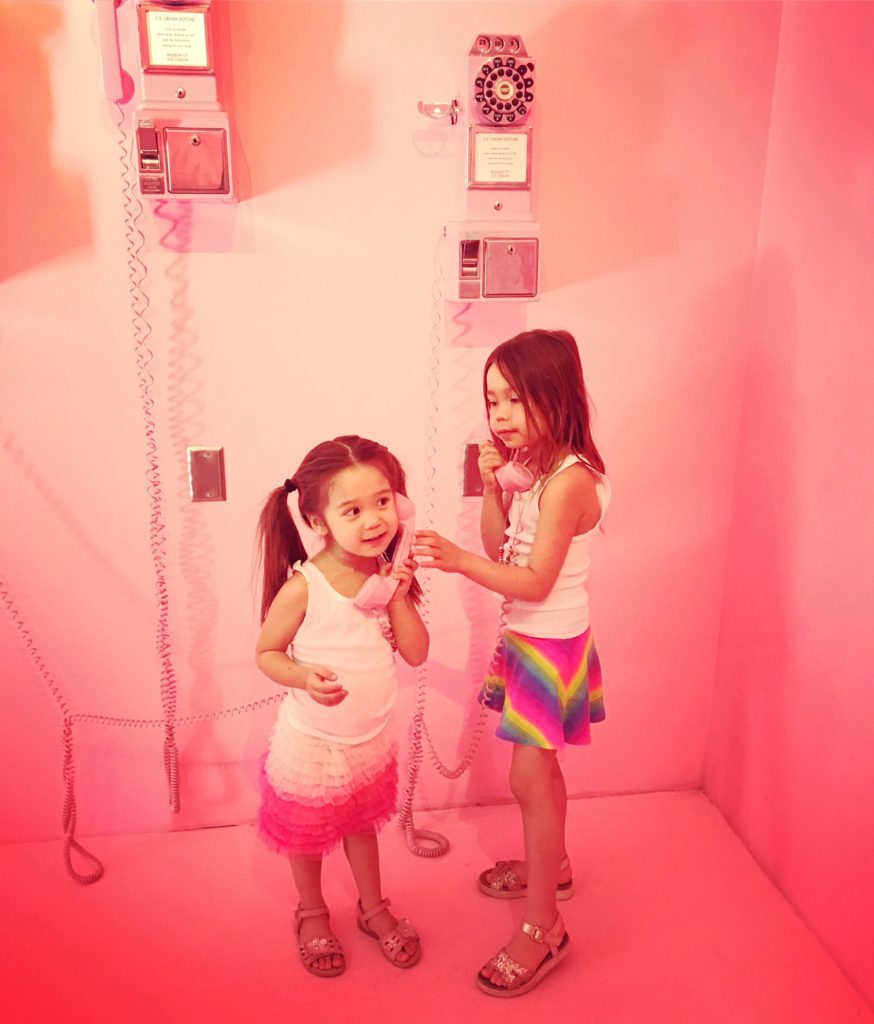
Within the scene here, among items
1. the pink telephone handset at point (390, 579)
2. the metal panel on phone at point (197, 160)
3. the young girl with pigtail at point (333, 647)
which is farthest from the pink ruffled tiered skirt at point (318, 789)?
the metal panel on phone at point (197, 160)

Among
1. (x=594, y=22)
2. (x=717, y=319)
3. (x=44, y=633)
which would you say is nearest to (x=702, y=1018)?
(x=717, y=319)

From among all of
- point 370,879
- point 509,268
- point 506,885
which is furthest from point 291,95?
point 506,885

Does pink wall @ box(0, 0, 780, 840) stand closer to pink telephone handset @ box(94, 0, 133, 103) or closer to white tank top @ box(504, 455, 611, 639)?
pink telephone handset @ box(94, 0, 133, 103)

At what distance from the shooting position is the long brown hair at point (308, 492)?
1.36m

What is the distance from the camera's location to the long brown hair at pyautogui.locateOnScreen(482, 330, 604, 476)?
139cm

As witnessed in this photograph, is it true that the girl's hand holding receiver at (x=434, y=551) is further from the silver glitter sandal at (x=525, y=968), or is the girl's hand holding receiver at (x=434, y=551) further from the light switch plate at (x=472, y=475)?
the silver glitter sandal at (x=525, y=968)

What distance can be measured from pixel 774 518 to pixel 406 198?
3.07ft

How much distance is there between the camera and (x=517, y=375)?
1395mm

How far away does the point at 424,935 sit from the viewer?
1.67 meters

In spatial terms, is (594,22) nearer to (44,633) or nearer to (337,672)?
(337,672)

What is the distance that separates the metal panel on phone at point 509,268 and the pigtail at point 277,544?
0.52 m

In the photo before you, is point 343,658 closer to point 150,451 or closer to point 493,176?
point 150,451

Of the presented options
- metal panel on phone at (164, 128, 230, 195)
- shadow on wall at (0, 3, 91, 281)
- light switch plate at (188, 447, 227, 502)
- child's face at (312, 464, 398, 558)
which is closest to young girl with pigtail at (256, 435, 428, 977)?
child's face at (312, 464, 398, 558)

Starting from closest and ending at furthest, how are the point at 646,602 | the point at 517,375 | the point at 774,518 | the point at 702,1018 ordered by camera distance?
the point at 517,375, the point at 702,1018, the point at 774,518, the point at 646,602
